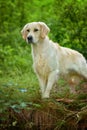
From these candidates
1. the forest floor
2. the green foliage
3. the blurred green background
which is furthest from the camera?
the blurred green background

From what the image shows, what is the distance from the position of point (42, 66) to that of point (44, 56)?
0.53ft

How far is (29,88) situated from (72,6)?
2.61m

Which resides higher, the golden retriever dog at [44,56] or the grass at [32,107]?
the golden retriever dog at [44,56]

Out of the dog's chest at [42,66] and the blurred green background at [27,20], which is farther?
the blurred green background at [27,20]

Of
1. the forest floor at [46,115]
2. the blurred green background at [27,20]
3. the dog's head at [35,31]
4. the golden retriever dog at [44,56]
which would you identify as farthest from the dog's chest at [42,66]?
the blurred green background at [27,20]

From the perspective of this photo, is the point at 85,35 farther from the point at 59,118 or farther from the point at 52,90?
the point at 59,118

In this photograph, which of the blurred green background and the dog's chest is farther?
the blurred green background

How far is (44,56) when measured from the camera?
27.2ft

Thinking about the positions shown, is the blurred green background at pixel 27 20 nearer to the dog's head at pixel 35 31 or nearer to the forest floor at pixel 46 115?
the dog's head at pixel 35 31

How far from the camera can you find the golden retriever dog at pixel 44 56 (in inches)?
324

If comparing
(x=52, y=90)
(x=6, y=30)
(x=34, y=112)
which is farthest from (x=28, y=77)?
(x=6, y=30)

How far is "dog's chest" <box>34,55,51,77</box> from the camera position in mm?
8234

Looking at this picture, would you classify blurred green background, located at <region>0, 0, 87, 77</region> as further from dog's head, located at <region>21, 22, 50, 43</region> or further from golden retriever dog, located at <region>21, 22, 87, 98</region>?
dog's head, located at <region>21, 22, 50, 43</region>

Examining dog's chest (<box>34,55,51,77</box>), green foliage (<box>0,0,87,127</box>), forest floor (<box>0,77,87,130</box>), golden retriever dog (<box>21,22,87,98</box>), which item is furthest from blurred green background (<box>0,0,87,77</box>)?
forest floor (<box>0,77,87,130</box>)
